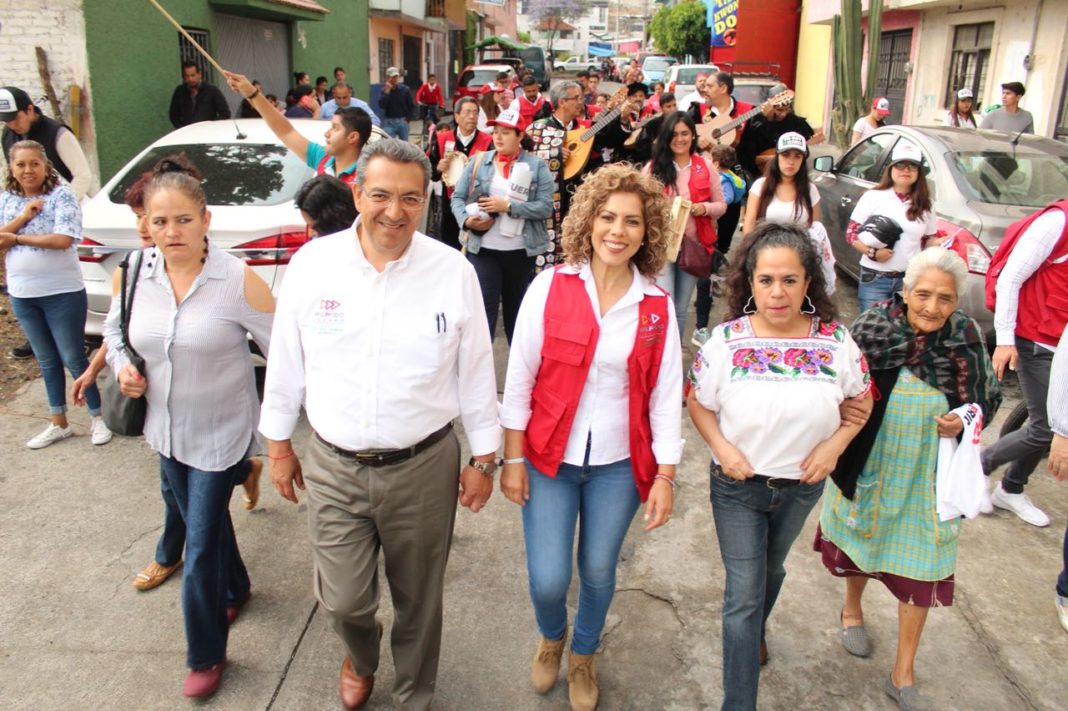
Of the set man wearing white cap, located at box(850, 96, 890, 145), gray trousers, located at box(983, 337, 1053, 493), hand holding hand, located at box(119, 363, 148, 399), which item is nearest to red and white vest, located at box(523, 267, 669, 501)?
hand holding hand, located at box(119, 363, 148, 399)

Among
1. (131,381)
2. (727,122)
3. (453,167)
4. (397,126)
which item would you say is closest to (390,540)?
(131,381)

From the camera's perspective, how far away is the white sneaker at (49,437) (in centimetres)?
478

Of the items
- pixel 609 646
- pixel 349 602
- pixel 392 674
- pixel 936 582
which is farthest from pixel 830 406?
pixel 392 674

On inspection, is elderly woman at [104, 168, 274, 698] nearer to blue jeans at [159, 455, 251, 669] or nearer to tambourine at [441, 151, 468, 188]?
blue jeans at [159, 455, 251, 669]

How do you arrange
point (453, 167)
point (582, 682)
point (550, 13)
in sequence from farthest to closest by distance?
point (550, 13) → point (453, 167) → point (582, 682)

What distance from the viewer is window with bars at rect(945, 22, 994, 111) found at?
17.2 metres

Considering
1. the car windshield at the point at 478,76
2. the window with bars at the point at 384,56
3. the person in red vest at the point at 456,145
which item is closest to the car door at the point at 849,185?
the person in red vest at the point at 456,145

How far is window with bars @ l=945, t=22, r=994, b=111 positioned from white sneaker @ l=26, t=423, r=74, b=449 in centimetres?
1735

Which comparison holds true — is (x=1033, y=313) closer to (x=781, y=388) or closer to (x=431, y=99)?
(x=781, y=388)

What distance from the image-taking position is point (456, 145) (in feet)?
22.1

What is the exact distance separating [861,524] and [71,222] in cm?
423

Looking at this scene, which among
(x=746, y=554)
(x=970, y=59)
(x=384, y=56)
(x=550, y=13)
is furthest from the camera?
(x=550, y=13)

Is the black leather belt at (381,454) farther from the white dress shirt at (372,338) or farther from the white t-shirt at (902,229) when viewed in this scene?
the white t-shirt at (902,229)

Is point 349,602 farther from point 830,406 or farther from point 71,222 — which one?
point 71,222
